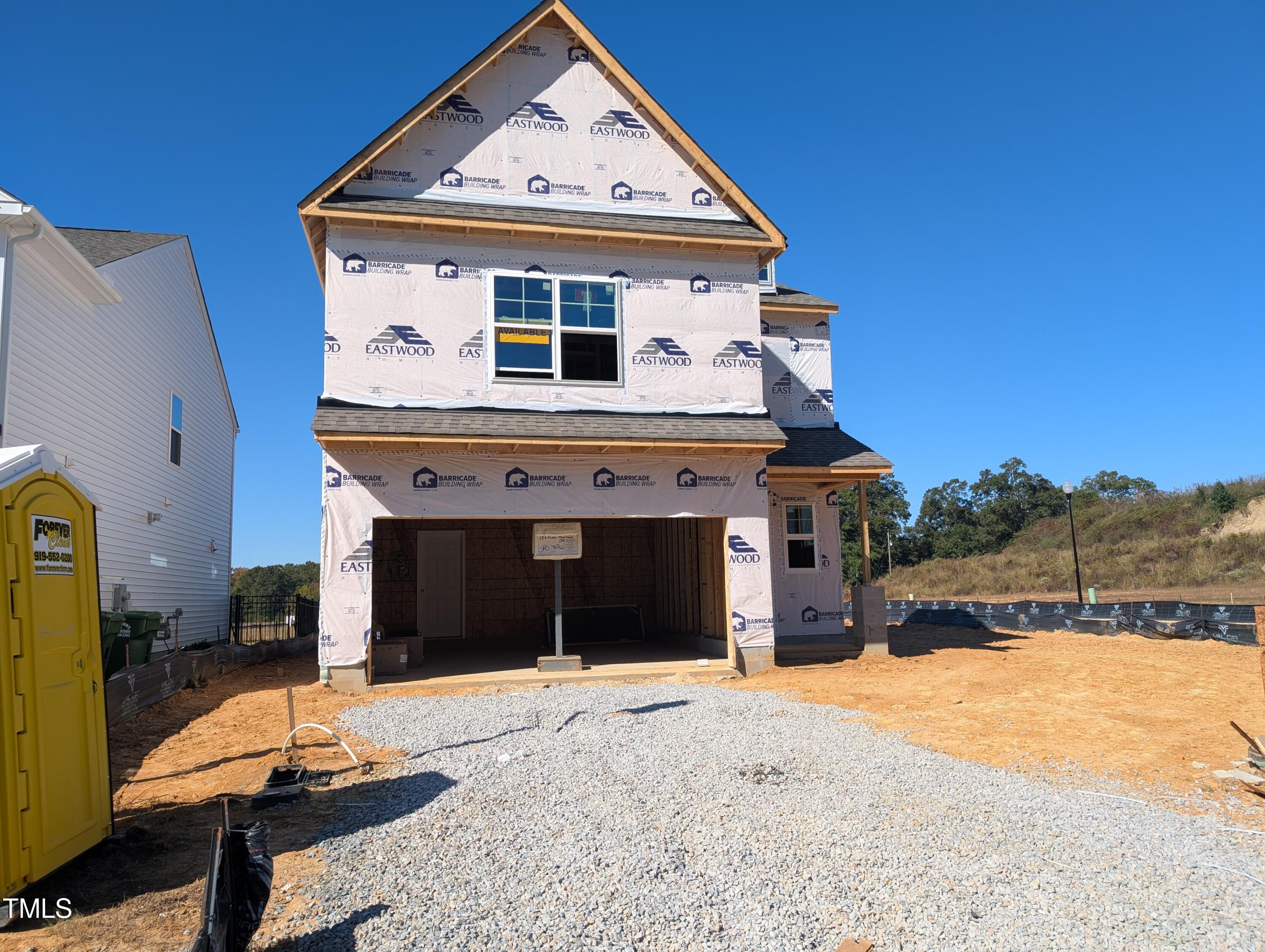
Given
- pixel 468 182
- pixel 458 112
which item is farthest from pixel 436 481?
pixel 458 112

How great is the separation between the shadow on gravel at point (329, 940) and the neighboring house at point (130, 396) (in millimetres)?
6059

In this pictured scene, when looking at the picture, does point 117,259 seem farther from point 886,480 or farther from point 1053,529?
point 886,480

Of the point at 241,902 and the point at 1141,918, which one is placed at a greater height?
the point at 241,902

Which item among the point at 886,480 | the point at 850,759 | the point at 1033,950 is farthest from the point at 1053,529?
the point at 1033,950

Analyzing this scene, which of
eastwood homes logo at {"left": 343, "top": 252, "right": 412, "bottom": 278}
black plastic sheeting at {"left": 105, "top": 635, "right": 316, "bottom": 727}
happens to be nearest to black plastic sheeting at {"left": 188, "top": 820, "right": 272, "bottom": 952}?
black plastic sheeting at {"left": 105, "top": 635, "right": 316, "bottom": 727}

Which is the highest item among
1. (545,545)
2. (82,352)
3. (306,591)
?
(82,352)

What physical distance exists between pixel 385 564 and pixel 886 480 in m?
45.8

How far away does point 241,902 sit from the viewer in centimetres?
340

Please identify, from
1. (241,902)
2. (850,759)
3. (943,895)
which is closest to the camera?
(241,902)

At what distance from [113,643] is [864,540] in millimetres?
11677

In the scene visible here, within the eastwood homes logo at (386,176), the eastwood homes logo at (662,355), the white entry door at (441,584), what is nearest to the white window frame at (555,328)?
the eastwood homes logo at (662,355)

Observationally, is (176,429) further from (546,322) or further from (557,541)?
(557,541)

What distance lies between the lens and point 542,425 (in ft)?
37.9

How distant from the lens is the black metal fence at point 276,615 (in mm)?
20625
